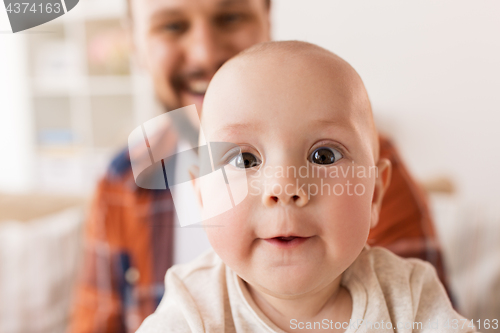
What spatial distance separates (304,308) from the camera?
34 centimetres

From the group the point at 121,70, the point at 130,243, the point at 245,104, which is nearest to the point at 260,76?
the point at 245,104

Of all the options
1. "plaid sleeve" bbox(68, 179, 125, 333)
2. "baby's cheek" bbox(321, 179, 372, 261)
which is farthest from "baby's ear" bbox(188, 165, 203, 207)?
"plaid sleeve" bbox(68, 179, 125, 333)

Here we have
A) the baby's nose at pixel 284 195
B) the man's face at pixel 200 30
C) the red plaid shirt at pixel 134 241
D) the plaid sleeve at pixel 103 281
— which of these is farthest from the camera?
the plaid sleeve at pixel 103 281

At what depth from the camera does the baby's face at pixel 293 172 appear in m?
0.27

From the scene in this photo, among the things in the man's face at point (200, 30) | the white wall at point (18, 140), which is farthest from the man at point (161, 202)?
the white wall at point (18, 140)

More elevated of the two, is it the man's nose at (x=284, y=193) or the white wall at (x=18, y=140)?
the man's nose at (x=284, y=193)

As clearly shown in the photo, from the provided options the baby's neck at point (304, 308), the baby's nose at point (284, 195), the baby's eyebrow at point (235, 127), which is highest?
the baby's eyebrow at point (235, 127)

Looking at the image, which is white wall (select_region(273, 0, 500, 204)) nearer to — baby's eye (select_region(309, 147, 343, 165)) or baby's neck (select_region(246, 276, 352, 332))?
baby's eye (select_region(309, 147, 343, 165))

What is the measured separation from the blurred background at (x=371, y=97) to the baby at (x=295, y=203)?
6 centimetres

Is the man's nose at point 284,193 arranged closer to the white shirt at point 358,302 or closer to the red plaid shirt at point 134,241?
the white shirt at point 358,302

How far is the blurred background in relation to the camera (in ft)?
1.20

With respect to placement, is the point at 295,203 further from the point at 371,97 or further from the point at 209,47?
the point at 209,47

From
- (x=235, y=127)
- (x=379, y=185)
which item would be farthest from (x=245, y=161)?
(x=379, y=185)

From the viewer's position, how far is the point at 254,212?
279 mm
